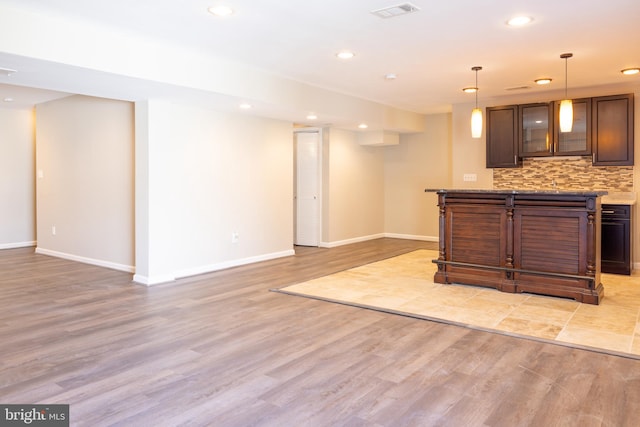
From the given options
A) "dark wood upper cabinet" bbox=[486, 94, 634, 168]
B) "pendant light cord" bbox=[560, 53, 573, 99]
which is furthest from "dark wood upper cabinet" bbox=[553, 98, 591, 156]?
"pendant light cord" bbox=[560, 53, 573, 99]

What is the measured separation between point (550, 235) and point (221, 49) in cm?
361

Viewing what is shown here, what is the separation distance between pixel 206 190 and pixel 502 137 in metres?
4.21

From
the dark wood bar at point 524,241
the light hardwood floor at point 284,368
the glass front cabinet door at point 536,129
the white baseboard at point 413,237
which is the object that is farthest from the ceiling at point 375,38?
A: the white baseboard at point 413,237

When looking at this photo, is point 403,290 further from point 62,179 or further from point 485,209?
point 62,179

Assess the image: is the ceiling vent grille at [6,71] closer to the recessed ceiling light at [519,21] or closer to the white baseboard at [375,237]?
the recessed ceiling light at [519,21]

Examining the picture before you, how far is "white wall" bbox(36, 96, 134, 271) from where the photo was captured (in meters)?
5.89

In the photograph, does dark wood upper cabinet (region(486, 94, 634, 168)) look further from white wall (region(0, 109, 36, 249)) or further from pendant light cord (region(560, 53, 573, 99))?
white wall (region(0, 109, 36, 249))

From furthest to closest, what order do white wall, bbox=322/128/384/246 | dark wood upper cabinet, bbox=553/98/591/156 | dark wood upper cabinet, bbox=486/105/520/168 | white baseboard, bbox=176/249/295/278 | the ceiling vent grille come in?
white wall, bbox=322/128/384/246 < dark wood upper cabinet, bbox=486/105/520/168 < dark wood upper cabinet, bbox=553/98/591/156 < white baseboard, bbox=176/249/295/278 < the ceiling vent grille

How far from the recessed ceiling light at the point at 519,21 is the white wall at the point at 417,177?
4773mm

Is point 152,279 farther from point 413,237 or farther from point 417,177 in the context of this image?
point 417,177

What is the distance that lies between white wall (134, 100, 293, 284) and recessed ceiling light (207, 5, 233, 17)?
1928 mm

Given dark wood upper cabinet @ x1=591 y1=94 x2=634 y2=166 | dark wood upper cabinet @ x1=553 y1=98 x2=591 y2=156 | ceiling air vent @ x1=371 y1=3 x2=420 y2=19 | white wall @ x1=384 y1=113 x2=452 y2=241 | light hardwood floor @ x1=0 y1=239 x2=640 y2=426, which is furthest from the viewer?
white wall @ x1=384 y1=113 x2=452 y2=241

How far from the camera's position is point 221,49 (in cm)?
453

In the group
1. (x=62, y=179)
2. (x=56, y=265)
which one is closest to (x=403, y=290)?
(x=56, y=265)
